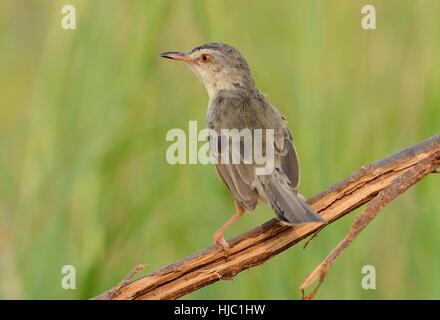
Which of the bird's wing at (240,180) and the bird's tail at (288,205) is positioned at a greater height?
the bird's wing at (240,180)

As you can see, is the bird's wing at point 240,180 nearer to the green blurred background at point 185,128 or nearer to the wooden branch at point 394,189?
the green blurred background at point 185,128

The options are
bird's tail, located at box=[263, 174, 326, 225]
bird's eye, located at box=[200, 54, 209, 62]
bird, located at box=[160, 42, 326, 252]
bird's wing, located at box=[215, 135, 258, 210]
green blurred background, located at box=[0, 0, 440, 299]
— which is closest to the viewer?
bird's tail, located at box=[263, 174, 326, 225]

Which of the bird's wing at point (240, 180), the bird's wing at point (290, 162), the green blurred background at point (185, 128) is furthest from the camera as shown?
the green blurred background at point (185, 128)

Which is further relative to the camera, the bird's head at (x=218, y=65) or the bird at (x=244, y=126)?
the bird's head at (x=218, y=65)

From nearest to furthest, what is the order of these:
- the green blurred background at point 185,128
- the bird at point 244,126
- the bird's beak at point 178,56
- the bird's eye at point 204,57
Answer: the bird at point 244,126 → the green blurred background at point 185,128 → the bird's beak at point 178,56 → the bird's eye at point 204,57

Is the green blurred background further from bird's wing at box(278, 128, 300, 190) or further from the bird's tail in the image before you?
the bird's tail

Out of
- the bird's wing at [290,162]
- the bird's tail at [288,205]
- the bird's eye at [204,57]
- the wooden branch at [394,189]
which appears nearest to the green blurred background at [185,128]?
the bird's wing at [290,162]

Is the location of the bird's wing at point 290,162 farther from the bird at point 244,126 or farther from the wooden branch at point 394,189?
the wooden branch at point 394,189

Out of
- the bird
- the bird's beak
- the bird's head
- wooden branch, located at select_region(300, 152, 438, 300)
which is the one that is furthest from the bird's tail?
the bird's beak

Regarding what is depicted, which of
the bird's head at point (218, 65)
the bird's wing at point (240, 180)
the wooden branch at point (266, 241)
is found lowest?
the wooden branch at point (266, 241)
